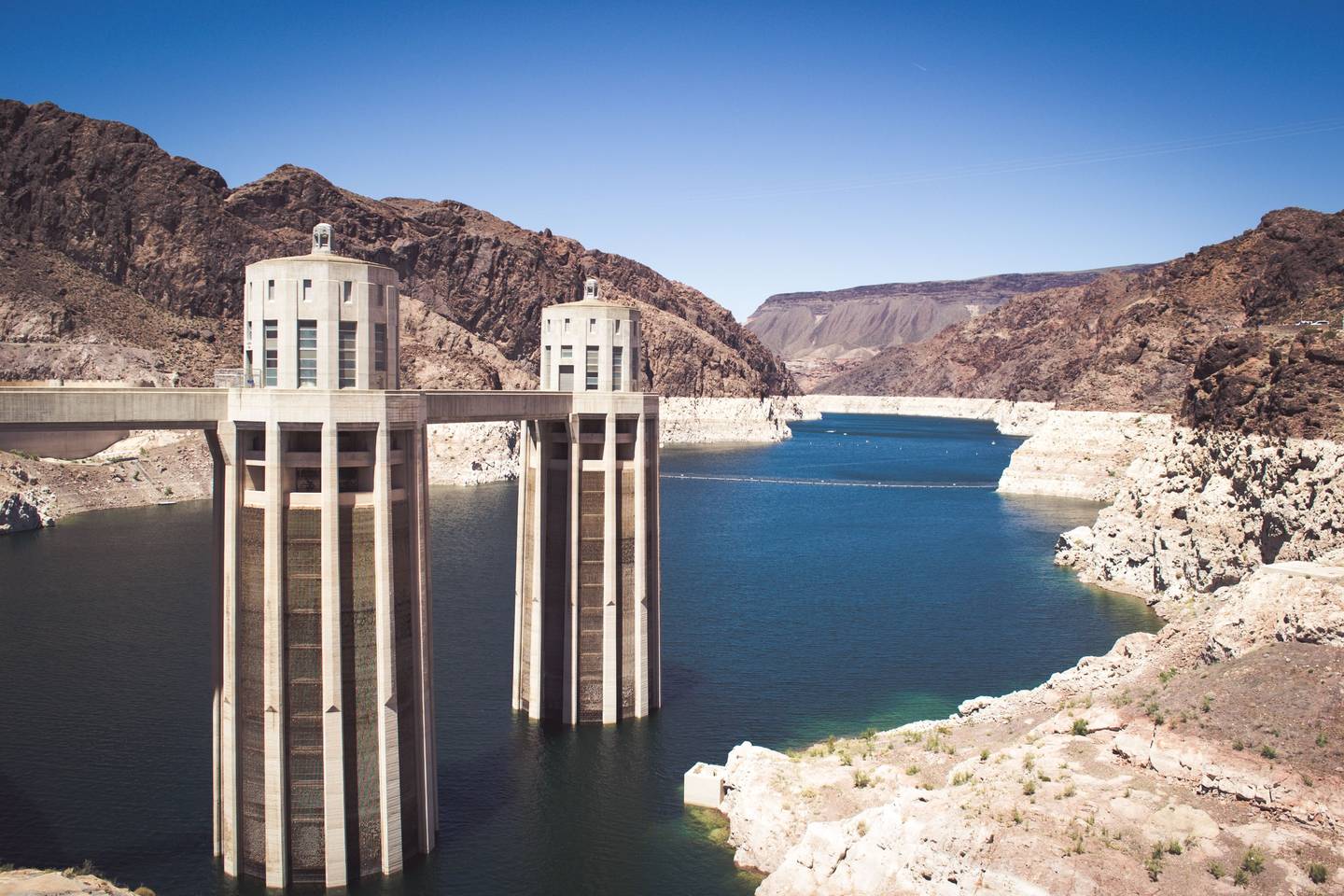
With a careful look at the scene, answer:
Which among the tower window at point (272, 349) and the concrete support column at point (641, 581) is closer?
the tower window at point (272, 349)

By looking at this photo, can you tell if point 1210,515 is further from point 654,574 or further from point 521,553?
point 521,553

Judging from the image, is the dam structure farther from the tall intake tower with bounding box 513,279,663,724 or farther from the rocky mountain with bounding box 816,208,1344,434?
the rocky mountain with bounding box 816,208,1344,434

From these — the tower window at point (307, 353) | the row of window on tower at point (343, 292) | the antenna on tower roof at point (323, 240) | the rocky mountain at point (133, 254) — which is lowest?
the tower window at point (307, 353)

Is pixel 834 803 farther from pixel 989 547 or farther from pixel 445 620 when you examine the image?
pixel 989 547

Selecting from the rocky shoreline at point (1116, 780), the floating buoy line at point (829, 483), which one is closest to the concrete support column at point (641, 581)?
the rocky shoreline at point (1116, 780)

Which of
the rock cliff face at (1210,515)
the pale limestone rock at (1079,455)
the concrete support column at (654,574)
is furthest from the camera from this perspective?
the pale limestone rock at (1079,455)

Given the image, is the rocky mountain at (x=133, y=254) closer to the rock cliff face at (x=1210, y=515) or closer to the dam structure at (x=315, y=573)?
the rock cliff face at (x=1210, y=515)

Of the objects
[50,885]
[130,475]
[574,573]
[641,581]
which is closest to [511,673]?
[574,573]

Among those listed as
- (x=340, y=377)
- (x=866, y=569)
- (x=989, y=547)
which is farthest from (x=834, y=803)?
(x=989, y=547)

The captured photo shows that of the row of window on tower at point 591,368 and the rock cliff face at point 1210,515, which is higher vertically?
the row of window on tower at point 591,368
